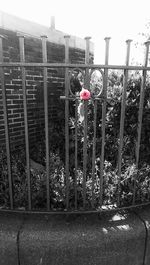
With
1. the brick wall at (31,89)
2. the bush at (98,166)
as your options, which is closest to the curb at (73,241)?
the bush at (98,166)

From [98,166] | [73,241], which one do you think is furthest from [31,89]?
[73,241]

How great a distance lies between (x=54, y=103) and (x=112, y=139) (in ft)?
7.31

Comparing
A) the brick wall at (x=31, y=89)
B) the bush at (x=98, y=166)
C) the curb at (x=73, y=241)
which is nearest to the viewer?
the curb at (x=73, y=241)

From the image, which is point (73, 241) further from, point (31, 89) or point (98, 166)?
point (31, 89)

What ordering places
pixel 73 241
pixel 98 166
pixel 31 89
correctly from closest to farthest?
pixel 73 241, pixel 98 166, pixel 31 89

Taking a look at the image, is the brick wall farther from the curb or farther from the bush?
the curb

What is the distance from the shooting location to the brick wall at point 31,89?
14.8ft

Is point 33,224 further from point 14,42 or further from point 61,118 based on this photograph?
point 14,42

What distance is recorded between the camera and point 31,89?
4980 mm

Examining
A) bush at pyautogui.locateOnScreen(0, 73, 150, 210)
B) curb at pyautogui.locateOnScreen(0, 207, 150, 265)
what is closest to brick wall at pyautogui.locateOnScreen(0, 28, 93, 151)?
bush at pyautogui.locateOnScreen(0, 73, 150, 210)

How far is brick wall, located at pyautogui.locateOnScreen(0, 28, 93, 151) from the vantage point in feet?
14.8

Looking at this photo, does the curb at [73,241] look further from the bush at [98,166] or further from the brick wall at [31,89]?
the brick wall at [31,89]

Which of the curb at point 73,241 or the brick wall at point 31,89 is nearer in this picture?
the curb at point 73,241

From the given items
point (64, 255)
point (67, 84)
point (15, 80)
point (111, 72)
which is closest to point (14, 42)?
point (15, 80)
